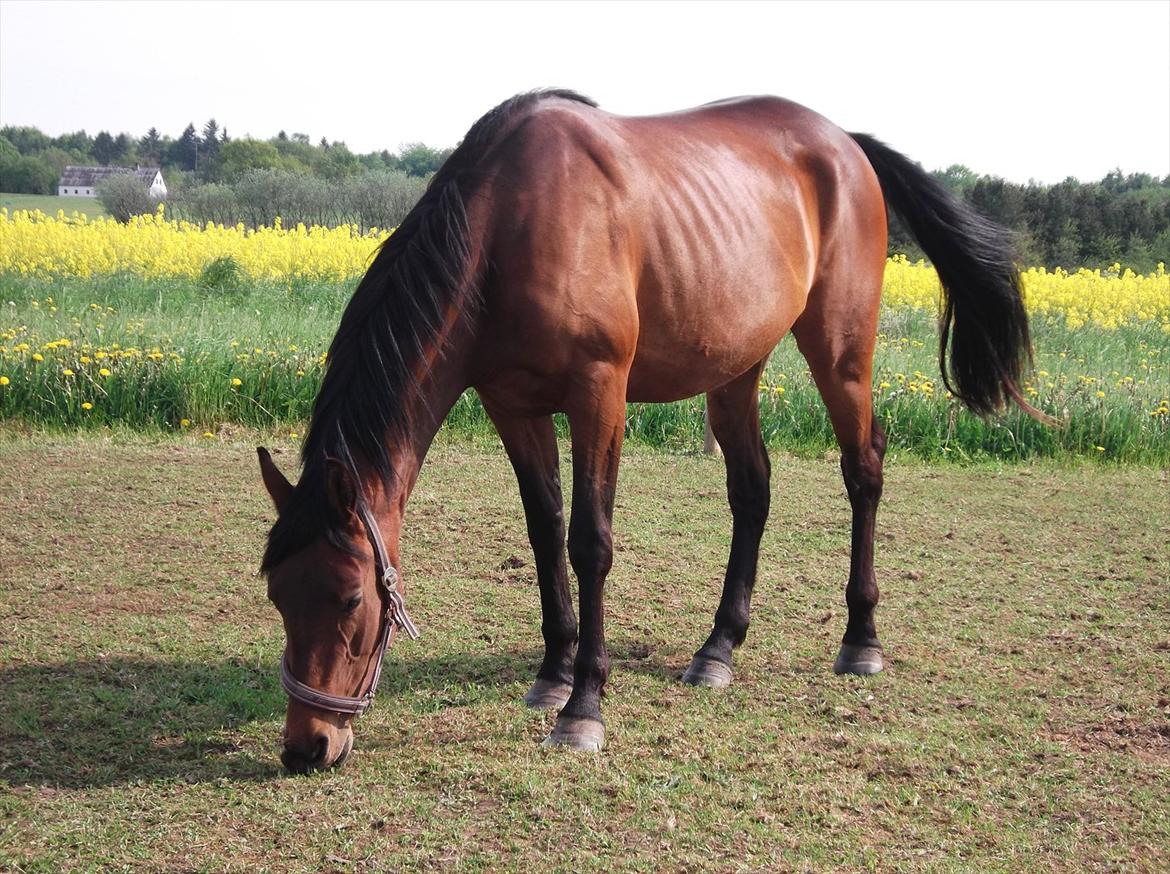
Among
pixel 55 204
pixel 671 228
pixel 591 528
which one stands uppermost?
pixel 55 204

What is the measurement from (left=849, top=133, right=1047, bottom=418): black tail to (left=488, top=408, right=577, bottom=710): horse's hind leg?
208cm

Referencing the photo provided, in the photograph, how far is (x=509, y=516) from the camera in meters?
6.71

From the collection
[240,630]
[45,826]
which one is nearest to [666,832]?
[45,826]

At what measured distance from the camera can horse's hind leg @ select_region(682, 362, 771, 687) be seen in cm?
459

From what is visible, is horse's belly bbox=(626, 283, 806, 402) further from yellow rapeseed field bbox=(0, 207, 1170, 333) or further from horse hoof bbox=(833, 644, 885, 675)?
yellow rapeseed field bbox=(0, 207, 1170, 333)

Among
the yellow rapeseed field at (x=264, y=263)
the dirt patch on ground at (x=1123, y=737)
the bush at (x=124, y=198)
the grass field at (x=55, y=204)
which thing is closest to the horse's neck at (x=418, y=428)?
the dirt patch on ground at (x=1123, y=737)

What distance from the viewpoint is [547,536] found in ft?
13.1

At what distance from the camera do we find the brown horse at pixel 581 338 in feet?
10.1

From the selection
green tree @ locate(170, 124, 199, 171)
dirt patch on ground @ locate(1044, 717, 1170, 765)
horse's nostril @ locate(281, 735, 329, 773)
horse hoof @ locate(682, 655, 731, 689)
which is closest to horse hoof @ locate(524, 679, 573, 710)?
horse hoof @ locate(682, 655, 731, 689)

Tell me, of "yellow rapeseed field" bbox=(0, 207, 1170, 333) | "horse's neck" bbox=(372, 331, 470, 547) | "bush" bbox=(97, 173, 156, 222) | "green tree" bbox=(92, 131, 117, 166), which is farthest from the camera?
"green tree" bbox=(92, 131, 117, 166)

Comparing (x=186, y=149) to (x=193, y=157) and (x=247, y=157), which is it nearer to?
(x=193, y=157)

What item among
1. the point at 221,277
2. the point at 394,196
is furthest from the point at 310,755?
the point at 394,196

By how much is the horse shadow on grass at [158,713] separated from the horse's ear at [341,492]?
2.91ft

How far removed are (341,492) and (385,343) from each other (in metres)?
0.48
